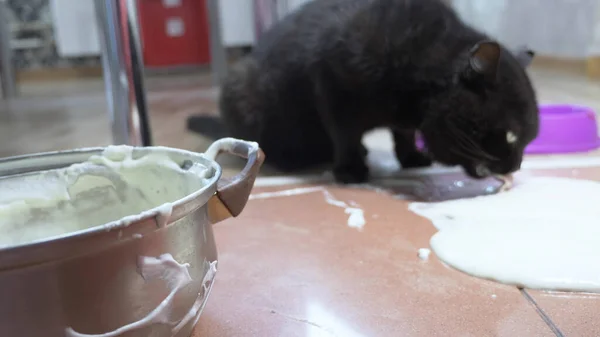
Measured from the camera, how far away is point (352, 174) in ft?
4.20

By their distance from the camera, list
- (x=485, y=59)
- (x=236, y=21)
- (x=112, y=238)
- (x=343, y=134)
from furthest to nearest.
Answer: (x=236, y=21), (x=343, y=134), (x=485, y=59), (x=112, y=238)

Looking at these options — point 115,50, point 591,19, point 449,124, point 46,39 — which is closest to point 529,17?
point 591,19

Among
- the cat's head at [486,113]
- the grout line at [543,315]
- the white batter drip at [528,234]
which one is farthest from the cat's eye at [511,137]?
the grout line at [543,315]

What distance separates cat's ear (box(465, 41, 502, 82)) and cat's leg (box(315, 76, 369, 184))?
302 millimetres

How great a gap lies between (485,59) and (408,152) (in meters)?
0.45

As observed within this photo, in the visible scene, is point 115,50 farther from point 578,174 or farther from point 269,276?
point 578,174

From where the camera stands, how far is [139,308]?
0.46 m

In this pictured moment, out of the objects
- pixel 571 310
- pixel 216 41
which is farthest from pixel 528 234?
pixel 216 41

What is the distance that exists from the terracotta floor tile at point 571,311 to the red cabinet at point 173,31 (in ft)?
10.9

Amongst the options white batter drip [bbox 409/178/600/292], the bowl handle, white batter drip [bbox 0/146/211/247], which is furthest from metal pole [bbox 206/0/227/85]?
the bowl handle

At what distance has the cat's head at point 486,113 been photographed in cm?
105

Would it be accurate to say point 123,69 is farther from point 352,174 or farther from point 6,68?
point 6,68

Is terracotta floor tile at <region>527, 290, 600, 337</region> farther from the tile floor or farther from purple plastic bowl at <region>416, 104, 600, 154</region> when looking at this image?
purple plastic bowl at <region>416, 104, 600, 154</region>

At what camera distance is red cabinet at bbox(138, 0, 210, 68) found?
3637 millimetres
